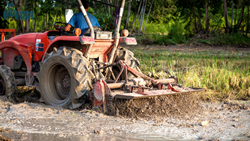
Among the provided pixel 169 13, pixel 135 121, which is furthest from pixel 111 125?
pixel 169 13

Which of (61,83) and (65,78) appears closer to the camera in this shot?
(65,78)

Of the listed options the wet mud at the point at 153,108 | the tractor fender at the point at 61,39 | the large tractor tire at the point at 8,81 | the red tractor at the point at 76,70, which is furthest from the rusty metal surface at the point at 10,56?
the wet mud at the point at 153,108

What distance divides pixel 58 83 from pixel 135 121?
189 cm

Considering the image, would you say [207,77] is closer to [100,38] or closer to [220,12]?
[100,38]

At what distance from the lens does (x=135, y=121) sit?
432 centimetres

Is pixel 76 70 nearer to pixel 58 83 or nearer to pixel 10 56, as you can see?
pixel 58 83

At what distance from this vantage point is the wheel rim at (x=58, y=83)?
17.6ft

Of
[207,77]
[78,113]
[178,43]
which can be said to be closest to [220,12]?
[178,43]

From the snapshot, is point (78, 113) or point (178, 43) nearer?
point (78, 113)

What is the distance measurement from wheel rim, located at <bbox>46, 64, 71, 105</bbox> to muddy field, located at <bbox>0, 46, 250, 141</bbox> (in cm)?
27

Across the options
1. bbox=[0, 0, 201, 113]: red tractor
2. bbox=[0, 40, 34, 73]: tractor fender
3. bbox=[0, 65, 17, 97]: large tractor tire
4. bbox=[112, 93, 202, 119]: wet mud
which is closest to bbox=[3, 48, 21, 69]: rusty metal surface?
bbox=[0, 0, 201, 113]: red tractor

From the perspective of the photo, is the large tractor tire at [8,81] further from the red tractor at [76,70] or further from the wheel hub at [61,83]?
the wheel hub at [61,83]

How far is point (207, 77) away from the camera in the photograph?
6.86 metres

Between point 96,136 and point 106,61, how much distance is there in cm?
238
